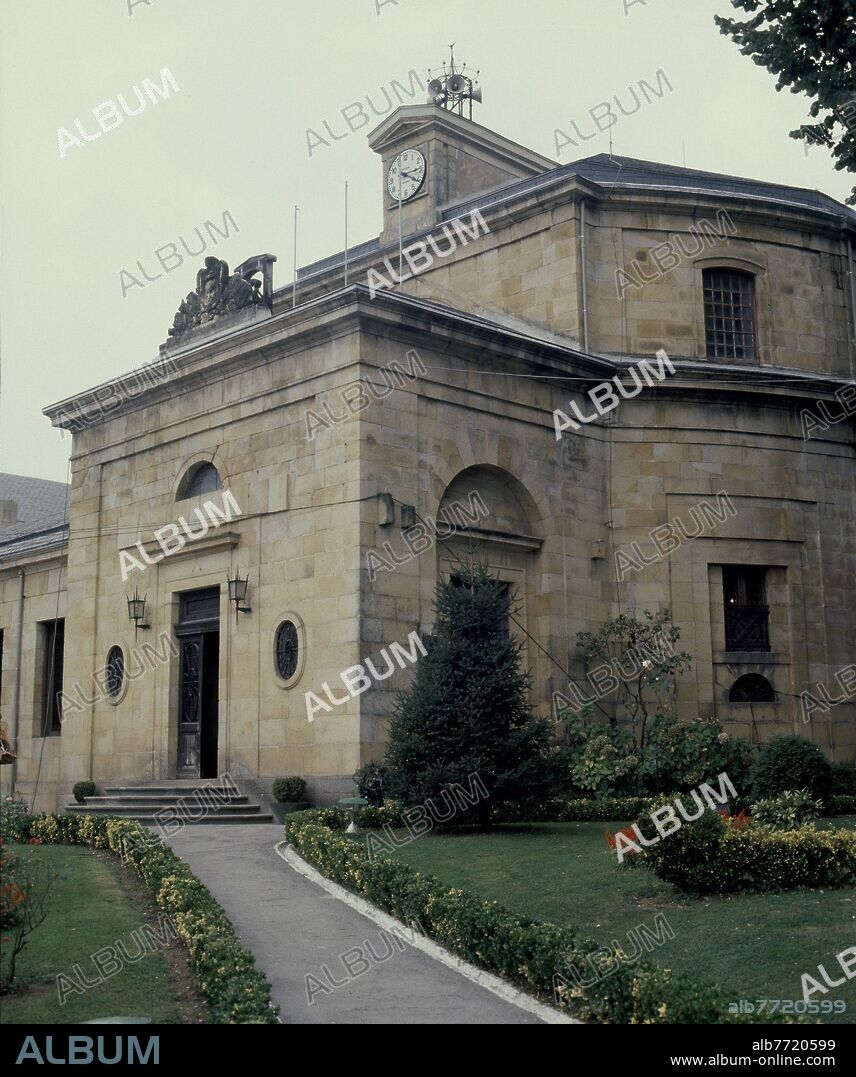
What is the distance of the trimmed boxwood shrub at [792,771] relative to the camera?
1956 centimetres

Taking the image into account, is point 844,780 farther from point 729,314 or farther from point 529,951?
point 529,951

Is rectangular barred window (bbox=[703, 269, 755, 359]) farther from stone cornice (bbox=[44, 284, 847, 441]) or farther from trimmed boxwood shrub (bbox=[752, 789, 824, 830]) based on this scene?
trimmed boxwood shrub (bbox=[752, 789, 824, 830])

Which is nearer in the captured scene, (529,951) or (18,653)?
(529,951)

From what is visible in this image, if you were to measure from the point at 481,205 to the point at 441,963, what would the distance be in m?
22.9

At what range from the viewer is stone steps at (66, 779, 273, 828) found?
21.9 m

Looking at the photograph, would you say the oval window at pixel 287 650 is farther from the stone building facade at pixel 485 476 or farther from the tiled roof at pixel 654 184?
the tiled roof at pixel 654 184

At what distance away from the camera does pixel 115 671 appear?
26938 millimetres

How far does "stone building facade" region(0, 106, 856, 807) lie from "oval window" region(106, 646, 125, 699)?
0.09 metres

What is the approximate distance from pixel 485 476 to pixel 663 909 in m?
13.1

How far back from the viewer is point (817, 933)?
1141 cm

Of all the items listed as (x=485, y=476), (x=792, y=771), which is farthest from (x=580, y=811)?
(x=485, y=476)

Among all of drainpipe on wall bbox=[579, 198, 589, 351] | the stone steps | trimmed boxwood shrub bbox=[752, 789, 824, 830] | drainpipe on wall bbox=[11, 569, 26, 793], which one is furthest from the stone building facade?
trimmed boxwood shrub bbox=[752, 789, 824, 830]
